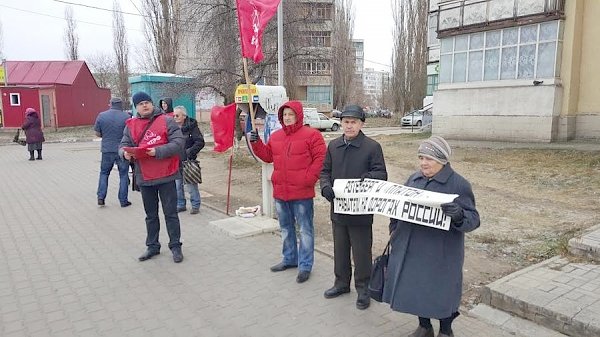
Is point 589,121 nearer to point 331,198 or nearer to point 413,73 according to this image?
point 331,198

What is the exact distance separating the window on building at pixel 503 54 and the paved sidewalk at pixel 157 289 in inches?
559

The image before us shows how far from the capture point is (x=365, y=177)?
361 cm

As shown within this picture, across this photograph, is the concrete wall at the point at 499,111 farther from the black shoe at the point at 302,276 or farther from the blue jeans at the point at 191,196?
the black shoe at the point at 302,276

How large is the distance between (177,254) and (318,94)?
5058 centimetres

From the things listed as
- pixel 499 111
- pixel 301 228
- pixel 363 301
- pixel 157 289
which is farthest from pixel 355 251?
pixel 499 111

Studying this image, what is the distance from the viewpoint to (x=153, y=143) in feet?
15.6

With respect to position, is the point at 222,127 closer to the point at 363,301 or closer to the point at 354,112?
the point at 354,112

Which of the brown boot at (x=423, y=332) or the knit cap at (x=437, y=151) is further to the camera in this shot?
the brown boot at (x=423, y=332)

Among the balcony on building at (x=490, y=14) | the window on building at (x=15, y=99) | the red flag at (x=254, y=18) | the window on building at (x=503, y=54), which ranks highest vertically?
the balcony on building at (x=490, y=14)

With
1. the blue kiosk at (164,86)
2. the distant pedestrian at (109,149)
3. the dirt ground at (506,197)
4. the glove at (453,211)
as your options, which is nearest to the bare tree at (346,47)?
the blue kiosk at (164,86)

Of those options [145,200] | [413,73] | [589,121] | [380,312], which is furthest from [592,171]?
[413,73]

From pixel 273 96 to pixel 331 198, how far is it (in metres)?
2.69

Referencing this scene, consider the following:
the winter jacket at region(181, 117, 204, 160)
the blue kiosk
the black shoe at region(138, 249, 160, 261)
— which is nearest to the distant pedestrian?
the winter jacket at region(181, 117, 204, 160)

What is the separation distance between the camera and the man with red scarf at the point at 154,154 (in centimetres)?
471
